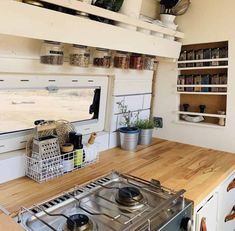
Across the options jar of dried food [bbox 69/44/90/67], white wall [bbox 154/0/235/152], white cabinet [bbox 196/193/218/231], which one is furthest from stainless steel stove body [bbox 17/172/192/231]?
white wall [bbox 154/0/235/152]

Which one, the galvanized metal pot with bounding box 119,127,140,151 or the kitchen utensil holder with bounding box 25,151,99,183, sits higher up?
the galvanized metal pot with bounding box 119,127,140,151

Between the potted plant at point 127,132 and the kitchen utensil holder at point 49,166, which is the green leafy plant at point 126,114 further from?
the kitchen utensil holder at point 49,166

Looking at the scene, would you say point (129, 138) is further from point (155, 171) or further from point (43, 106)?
point (43, 106)

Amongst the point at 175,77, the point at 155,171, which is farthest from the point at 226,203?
the point at 175,77

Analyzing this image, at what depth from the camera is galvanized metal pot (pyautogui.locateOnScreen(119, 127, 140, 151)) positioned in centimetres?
190

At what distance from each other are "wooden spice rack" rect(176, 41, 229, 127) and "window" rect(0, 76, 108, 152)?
69 cm

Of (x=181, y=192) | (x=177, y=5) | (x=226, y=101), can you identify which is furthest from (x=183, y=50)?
(x=181, y=192)

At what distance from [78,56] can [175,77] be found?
102 cm

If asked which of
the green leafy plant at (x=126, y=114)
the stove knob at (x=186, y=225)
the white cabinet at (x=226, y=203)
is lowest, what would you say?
the white cabinet at (x=226, y=203)

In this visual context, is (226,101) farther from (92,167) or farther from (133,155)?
(92,167)

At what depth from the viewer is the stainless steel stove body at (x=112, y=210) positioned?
38.9 inches

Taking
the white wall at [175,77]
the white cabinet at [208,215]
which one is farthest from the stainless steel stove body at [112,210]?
the white wall at [175,77]

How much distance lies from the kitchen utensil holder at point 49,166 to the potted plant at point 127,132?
52 cm

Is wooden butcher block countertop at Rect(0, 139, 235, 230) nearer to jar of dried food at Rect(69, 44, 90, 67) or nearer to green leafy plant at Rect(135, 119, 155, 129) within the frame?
green leafy plant at Rect(135, 119, 155, 129)
